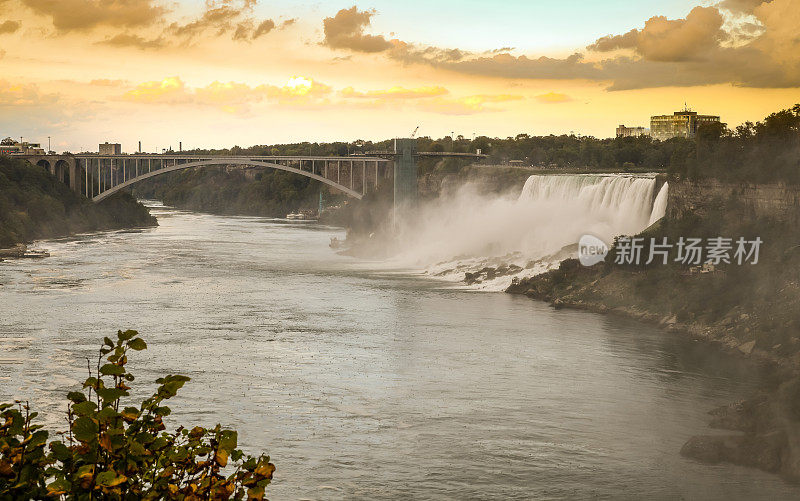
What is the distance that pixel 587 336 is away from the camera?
24.8m

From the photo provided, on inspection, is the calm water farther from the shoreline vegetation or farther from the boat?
the boat

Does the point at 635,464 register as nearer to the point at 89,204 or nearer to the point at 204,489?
the point at 204,489

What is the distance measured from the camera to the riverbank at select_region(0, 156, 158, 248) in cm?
5541

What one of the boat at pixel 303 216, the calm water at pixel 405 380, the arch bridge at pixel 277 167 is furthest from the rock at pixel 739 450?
the boat at pixel 303 216

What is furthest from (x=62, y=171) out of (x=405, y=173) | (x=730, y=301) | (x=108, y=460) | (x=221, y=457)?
(x=221, y=457)

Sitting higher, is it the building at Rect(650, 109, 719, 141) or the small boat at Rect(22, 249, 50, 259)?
the building at Rect(650, 109, 719, 141)

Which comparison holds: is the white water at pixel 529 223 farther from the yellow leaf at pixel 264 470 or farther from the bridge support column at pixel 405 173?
the yellow leaf at pixel 264 470

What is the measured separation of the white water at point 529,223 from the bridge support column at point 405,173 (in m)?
2.70

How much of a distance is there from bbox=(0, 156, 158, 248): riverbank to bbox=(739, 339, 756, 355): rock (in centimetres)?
3924

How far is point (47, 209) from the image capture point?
2333 inches

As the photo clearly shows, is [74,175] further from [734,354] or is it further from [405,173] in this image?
[734,354]

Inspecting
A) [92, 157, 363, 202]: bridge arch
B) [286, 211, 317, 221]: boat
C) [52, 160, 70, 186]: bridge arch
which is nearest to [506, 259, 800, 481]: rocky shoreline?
[92, 157, 363, 202]: bridge arch

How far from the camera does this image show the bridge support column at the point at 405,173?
5575cm

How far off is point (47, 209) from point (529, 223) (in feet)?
106
